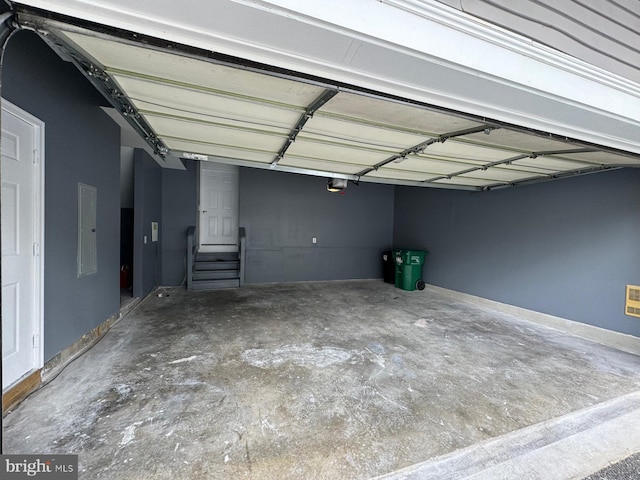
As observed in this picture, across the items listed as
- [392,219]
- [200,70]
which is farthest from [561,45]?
[392,219]

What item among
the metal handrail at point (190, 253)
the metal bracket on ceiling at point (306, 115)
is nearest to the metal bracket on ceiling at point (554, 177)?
the metal bracket on ceiling at point (306, 115)

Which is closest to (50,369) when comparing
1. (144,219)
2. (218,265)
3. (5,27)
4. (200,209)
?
(5,27)

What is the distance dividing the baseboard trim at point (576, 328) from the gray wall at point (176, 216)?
242 inches

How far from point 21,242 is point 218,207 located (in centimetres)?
460

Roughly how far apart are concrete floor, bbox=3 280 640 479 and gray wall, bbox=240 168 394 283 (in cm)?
271

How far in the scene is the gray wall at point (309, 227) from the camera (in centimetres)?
661

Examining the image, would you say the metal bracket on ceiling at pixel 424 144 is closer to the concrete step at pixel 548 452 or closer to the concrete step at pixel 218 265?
the concrete step at pixel 548 452

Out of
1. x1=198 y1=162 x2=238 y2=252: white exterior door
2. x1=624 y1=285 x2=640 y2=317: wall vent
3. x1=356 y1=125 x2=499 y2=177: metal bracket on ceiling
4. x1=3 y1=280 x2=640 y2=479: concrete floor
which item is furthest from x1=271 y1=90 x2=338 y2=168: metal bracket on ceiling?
x1=624 y1=285 x2=640 y2=317: wall vent

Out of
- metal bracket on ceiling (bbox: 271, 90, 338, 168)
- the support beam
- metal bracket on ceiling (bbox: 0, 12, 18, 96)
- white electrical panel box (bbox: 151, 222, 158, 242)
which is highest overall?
the support beam

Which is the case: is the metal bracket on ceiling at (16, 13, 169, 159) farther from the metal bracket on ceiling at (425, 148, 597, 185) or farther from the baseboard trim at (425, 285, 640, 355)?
the baseboard trim at (425, 285, 640, 355)

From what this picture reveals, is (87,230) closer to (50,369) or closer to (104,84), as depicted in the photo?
(50,369)

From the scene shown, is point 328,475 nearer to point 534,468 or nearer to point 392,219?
point 534,468

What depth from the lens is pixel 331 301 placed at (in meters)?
5.36

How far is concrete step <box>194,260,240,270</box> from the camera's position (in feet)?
20.2
